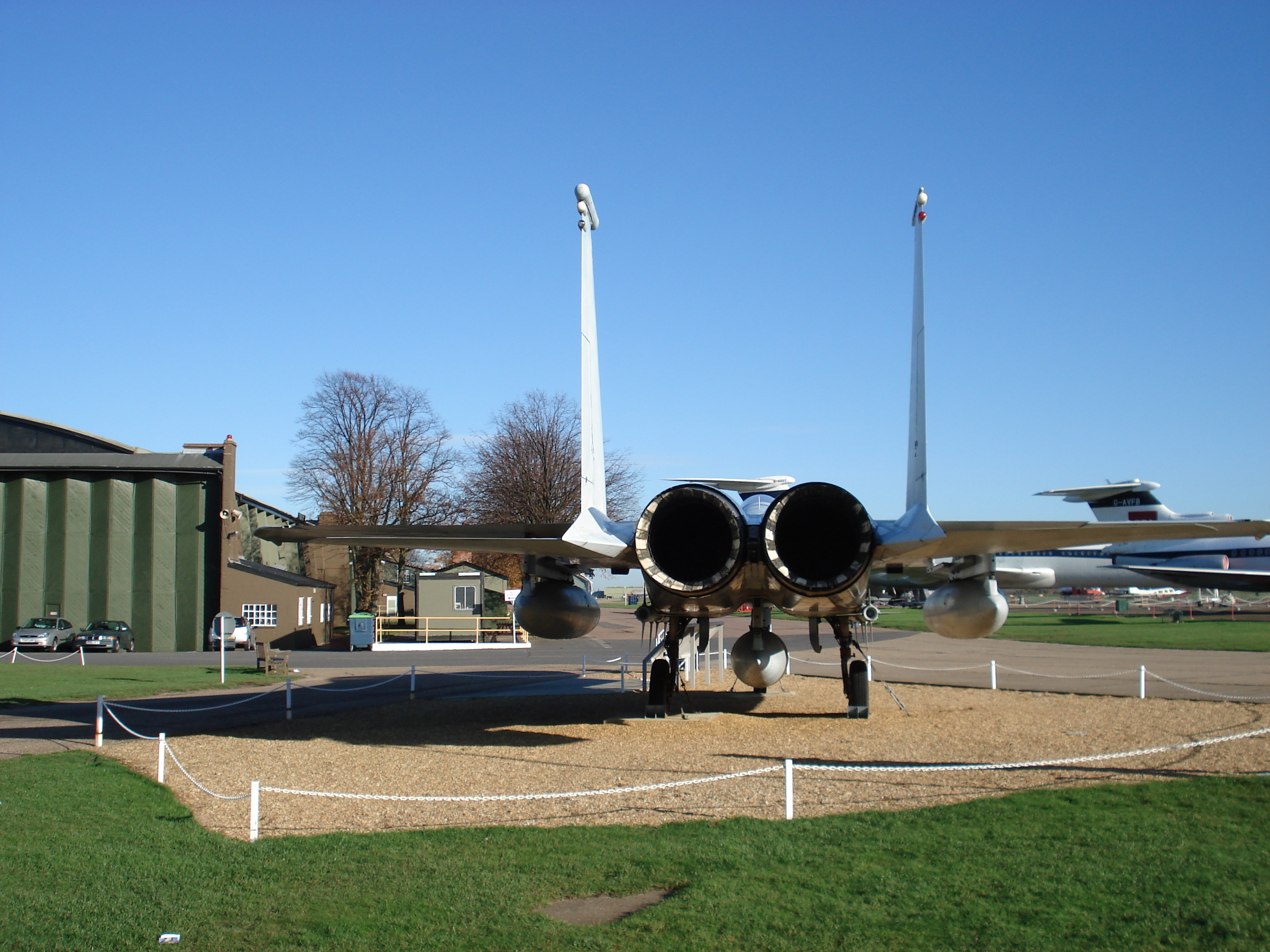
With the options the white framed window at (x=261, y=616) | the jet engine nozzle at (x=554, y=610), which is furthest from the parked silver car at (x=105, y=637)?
the jet engine nozzle at (x=554, y=610)

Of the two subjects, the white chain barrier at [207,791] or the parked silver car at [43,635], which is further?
the parked silver car at [43,635]

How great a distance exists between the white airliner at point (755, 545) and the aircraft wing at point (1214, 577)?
3648 cm

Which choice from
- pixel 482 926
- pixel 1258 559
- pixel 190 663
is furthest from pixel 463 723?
pixel 1258 559

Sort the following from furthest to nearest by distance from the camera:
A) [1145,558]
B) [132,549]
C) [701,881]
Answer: [1145,558], [132,549], [701,881]

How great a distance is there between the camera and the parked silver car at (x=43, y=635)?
33375 millimetres

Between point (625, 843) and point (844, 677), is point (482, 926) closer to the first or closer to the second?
point (625, 843)

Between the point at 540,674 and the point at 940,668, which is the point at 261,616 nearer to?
the point at 540,674

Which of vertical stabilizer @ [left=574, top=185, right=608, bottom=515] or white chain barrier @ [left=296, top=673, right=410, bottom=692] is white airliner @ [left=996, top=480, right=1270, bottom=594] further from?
vertical stabilizer @ [left=574, top=185, right=608, bottom=515]

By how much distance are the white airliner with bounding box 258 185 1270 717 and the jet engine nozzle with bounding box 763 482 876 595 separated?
2 cm

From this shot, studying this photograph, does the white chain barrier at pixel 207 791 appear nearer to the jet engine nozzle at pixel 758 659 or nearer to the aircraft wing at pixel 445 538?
the aircraft wing at pixel 445 538

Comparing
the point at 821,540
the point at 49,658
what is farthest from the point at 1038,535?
the point at 49,658

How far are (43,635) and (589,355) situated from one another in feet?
97.6

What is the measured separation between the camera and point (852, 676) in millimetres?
13625

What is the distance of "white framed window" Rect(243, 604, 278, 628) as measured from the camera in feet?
119
